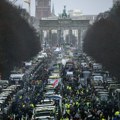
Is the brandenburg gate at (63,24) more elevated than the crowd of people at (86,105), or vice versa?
the brandenburg gate at (63,24)

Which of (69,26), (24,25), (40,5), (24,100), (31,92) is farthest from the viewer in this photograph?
(40,5)

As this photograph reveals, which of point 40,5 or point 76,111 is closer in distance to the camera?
point 76,111

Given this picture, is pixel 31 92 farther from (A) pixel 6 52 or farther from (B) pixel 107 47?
(B) pixel 107 47

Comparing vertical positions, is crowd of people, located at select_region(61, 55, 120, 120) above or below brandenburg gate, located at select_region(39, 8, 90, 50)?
below

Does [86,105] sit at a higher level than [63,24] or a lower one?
lower

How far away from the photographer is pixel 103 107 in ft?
95.5

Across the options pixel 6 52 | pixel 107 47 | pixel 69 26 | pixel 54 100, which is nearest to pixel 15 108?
pixel 54 100

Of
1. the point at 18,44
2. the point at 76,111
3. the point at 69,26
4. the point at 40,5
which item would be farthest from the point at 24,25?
the point at 40,5

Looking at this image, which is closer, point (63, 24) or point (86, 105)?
point (86, 105)

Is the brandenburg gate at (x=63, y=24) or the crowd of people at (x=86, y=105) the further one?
the brandenburg gate at (x=63, y=24)

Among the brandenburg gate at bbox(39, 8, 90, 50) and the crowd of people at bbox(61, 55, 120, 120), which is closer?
the crowd of people at bbox(61, 55, 120, 120)

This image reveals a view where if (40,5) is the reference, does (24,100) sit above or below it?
below

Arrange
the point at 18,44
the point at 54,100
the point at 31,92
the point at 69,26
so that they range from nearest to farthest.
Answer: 1. the point at 54,100
2. the point at 31,92
3. the point at 18,44
4. the point at 69,26

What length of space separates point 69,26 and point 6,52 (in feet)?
309
